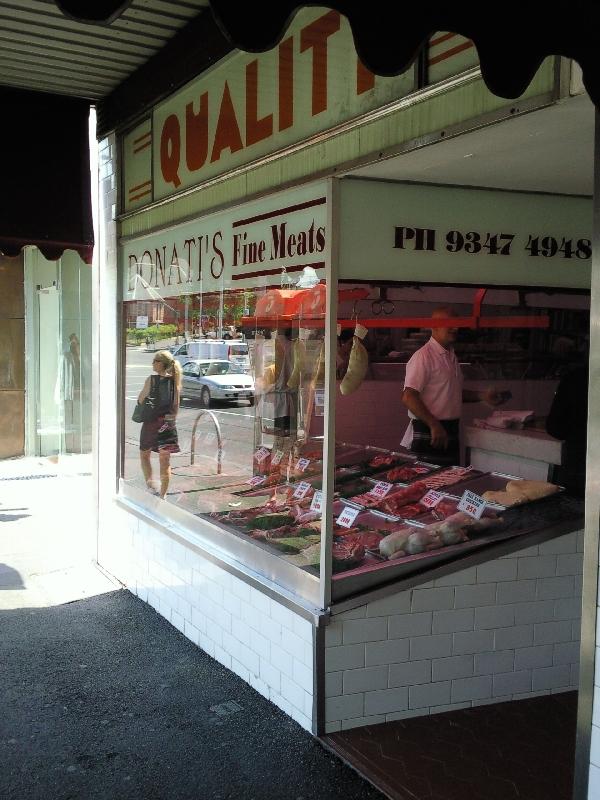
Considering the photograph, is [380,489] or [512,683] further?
[380,489]

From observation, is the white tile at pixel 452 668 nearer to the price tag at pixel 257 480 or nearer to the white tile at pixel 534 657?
the white tile at pixel 534 657

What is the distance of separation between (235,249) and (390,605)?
7.64 ft

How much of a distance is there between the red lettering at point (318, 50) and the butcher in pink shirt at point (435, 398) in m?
1.71

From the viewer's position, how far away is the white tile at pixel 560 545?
4.43 metres

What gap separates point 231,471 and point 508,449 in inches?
69.6

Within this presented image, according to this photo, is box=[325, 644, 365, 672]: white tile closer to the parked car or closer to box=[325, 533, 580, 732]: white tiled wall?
box=[325, 533, 580, 732]: white tiled wall

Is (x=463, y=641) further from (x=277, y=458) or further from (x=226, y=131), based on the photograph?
(x=226, y=131)

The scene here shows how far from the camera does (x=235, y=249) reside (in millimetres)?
5164

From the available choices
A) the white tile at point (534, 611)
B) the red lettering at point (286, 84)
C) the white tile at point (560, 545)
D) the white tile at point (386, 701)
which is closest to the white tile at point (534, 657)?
the white tile at point (534, 611)

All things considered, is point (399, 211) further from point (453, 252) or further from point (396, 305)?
point (396, 305)

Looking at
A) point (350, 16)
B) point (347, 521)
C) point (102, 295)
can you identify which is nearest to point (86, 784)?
point (347, 521)

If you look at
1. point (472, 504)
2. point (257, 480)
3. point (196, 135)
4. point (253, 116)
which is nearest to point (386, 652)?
point (472, 504)

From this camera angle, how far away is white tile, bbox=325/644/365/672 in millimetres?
4082

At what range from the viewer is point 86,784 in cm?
374
